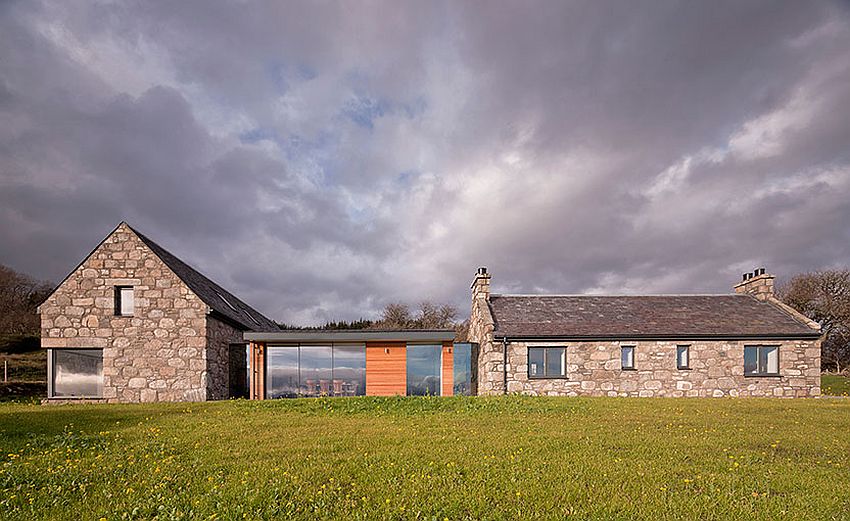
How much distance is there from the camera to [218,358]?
22.6 m

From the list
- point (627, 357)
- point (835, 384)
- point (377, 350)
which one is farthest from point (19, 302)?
point (835, 384)

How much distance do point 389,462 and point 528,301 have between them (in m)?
20.0

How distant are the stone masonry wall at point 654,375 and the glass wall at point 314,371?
23.2ft

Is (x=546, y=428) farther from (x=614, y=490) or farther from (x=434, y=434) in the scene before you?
(x=614, y=490)

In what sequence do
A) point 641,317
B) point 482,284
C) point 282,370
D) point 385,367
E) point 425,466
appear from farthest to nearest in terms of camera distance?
point 482,284
point 641,317
point 385,367
point 282,370
point 425,466

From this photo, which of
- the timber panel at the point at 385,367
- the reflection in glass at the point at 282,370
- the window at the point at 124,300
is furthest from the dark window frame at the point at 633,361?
the window at the point at 124,300

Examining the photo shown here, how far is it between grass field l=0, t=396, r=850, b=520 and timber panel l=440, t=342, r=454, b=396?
8.61m

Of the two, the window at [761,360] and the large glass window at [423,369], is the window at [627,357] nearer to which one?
the window at [761,360]

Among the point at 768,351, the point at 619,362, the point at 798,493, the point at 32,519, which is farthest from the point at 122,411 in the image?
the point at 768,351

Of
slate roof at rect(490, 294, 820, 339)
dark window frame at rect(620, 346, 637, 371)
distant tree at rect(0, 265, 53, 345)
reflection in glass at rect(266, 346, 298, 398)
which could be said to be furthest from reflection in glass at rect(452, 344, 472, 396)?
distant tree at rect(0, 265, 53, 345)

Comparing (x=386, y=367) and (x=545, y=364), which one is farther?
(x=545, y=364)

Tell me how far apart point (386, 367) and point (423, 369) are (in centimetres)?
166

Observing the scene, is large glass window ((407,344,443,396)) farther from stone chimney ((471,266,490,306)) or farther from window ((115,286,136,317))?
window ((115,286,136,317))

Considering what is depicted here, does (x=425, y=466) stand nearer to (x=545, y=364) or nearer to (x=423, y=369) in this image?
(x=423, y=369)
